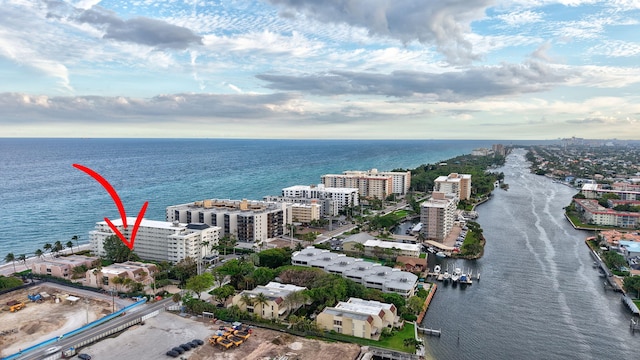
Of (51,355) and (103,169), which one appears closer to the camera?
(51,355)

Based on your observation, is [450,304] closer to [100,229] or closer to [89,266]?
[89,266]

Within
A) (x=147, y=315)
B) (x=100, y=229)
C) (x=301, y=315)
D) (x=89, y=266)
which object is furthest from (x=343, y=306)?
(x=100, y=229)

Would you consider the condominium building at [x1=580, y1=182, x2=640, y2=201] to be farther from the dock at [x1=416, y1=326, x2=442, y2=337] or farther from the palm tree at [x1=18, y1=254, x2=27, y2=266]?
the palm tree at [x1=18, y1=254, x2=27, y2=266]

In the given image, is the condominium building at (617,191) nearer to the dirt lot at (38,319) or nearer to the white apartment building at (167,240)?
the white apartment building at (167,240)

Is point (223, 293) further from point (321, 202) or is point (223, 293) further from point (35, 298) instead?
point (321, 202)

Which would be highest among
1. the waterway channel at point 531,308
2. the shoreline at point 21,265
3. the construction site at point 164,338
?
the construction site at point 164,338

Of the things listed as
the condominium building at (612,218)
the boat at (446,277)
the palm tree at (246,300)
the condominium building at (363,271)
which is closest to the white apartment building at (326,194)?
the condominium building at (363,271)
